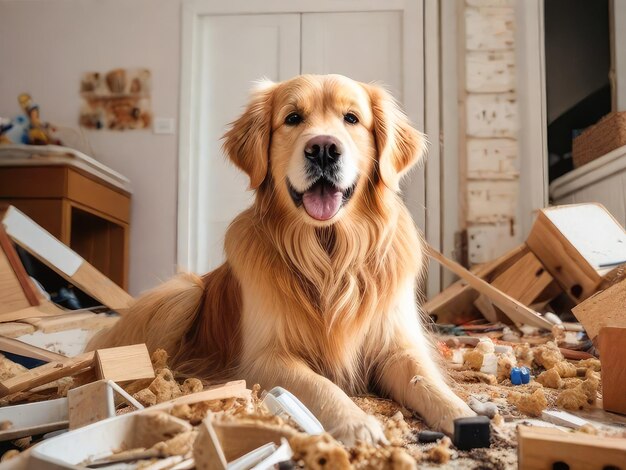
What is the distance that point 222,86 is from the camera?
4.02m

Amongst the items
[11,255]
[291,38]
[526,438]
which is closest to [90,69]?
[291,38]

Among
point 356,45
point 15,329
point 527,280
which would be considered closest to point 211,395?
point 15,329

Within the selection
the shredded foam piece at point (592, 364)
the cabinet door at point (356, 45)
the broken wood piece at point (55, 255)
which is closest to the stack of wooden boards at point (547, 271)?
the shredded foam piece at point (592, 364)

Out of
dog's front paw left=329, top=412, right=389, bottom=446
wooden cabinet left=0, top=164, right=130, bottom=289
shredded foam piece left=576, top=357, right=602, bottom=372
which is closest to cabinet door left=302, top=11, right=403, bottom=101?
wooden cabinet left=0, top=164, right=130, bottom=289

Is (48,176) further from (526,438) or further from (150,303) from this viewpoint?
(526,438)

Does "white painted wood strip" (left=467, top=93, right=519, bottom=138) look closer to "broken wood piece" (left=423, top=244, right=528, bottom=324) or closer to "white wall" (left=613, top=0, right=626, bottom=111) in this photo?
"white wall" (left=613, top=0, right=626, bottom=111)

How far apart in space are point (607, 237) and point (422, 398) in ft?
6.28

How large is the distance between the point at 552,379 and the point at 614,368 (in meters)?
0.31

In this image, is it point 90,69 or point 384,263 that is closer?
point 384,263

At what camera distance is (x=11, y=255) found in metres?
2.40

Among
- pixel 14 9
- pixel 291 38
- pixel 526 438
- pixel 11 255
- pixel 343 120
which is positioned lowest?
pixel 526 438

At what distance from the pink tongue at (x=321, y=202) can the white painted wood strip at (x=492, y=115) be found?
253 cm

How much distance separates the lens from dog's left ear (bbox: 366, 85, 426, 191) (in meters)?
1.54

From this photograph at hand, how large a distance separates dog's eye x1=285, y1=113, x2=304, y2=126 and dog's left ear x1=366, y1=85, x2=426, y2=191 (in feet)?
0.77
